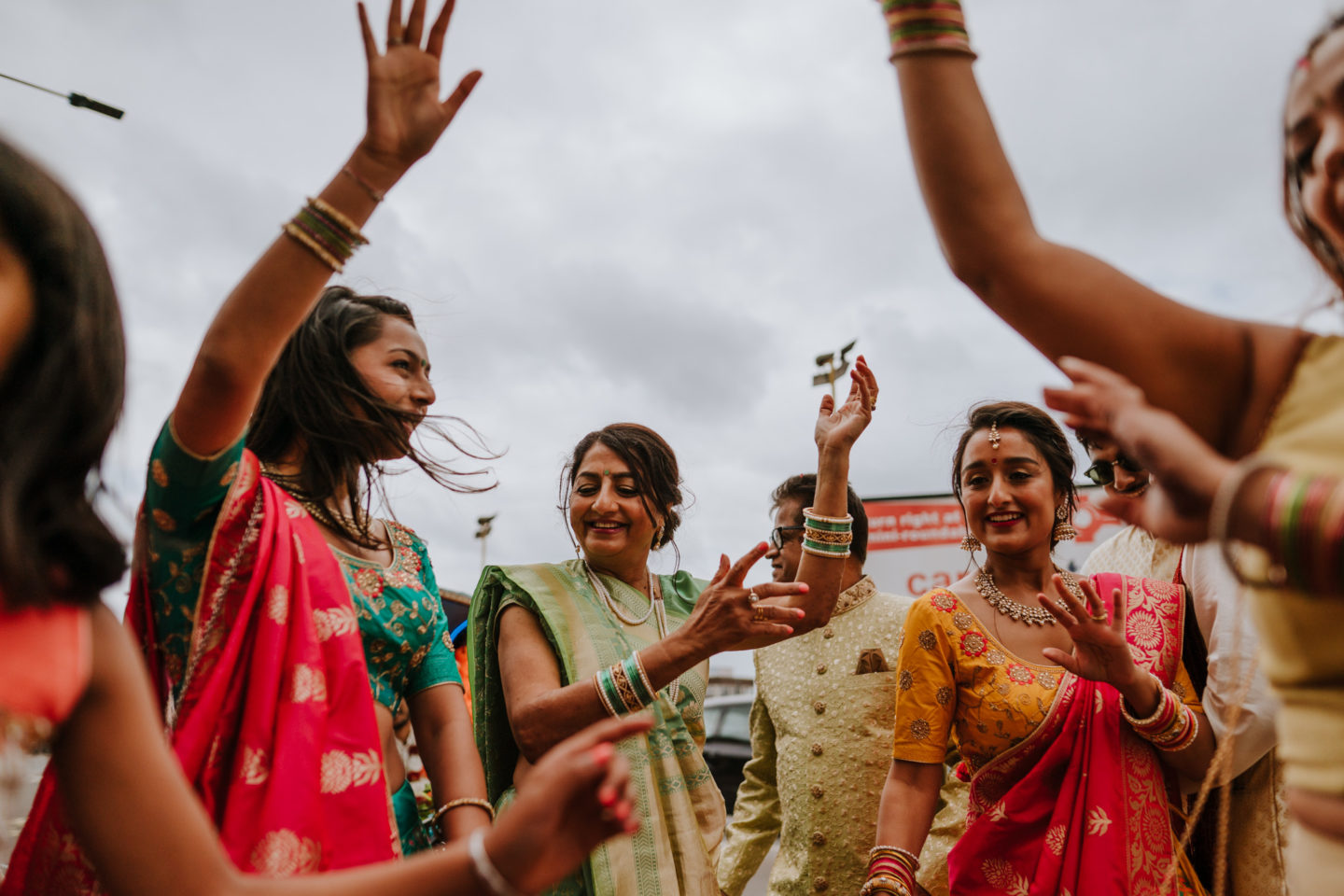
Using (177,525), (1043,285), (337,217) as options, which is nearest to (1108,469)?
(1043,285)

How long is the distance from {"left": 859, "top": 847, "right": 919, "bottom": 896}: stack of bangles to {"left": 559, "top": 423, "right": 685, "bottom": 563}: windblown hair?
1.31 metres

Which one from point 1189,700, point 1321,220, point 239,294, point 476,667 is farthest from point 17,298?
point 1189,700

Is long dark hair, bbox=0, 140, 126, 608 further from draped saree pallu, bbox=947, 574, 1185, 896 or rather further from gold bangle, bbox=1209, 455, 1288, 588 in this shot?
draped saree pallu, bbox=947, 574, 1185, 896

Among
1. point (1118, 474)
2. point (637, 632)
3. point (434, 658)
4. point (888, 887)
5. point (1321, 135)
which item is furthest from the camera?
point (637, 632)

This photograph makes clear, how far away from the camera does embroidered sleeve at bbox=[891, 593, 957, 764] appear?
9.46 feet

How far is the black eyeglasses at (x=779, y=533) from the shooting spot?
429 centimetres

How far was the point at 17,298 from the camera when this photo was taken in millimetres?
1098

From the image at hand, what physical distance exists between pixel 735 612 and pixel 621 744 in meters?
0.69

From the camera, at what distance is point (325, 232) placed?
1.50 m

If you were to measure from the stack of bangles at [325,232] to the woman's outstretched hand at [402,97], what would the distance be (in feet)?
0.33

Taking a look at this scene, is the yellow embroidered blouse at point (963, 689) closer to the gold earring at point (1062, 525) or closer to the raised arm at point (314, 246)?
the gold earring at point (1062, 525)

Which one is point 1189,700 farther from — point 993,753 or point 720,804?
point 720,804

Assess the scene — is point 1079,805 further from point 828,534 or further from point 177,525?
point 177,525

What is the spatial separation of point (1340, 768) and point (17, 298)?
145cm
